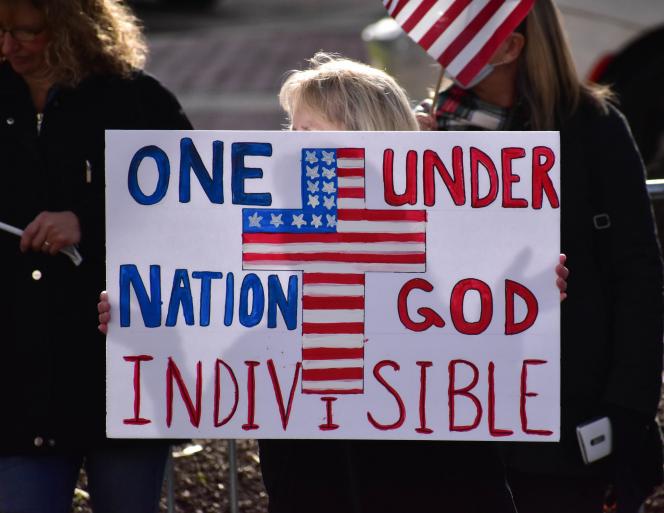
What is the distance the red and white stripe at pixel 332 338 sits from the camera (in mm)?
2740

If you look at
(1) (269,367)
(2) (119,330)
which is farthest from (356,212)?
(2) (119,330)

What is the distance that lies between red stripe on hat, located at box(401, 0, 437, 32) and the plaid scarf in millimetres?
194

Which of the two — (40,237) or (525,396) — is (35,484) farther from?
(525,396)

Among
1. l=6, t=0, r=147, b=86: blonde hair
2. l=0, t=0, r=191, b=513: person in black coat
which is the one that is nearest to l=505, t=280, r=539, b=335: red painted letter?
l=0, t=0, r=191, b=513: person in black coat

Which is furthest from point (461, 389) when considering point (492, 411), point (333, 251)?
point (333, 251)

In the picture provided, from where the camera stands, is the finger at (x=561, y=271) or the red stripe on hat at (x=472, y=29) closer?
the finger at (x=561, y=271)

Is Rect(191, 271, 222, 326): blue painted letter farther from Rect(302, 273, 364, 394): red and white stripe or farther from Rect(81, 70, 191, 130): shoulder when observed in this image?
Rect(81, 70, 191, 130): shoulder

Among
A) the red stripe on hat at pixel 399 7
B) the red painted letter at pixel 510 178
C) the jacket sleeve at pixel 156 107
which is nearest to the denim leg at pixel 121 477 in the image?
the jacket sleeve at pixel 156 107

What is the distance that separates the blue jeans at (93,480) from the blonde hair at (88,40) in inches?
35.2

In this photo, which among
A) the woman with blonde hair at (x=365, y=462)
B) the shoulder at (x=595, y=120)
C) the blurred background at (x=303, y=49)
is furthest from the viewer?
the blurred background at (x=303, y=49)

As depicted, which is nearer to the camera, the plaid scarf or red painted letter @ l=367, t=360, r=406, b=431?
red painted letter @ l=367, t=360, r=406, b=431

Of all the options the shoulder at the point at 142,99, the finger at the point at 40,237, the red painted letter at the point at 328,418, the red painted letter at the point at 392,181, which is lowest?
the red painted letter at the point at 328,418

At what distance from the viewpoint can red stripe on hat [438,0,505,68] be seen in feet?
10.7

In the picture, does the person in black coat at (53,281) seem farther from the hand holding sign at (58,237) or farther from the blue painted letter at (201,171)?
the blue painted letter at (201,171)
